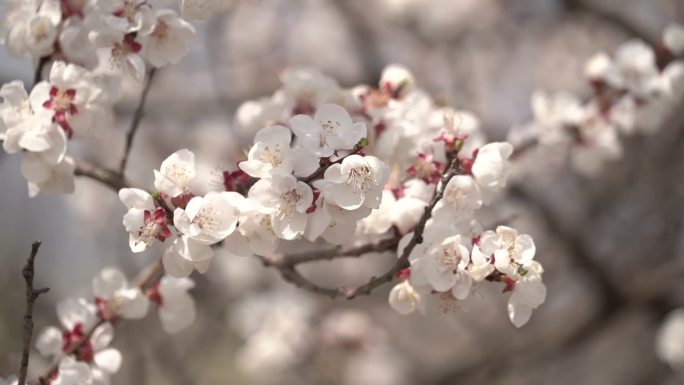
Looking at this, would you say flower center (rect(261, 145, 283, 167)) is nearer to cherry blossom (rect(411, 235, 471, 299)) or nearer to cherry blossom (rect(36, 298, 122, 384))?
cherry blossom (rect(411, 235, 471, 299))

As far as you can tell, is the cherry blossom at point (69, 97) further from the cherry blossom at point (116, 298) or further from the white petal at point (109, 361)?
the white petal at point (109, 361)

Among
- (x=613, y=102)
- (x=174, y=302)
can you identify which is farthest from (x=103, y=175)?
(x=613, y=102)

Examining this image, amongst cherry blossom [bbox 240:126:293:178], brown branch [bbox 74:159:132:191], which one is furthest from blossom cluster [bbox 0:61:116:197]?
cherry blossom [bbox 240:126:293:178]

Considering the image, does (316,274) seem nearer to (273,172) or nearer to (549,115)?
(549,115)

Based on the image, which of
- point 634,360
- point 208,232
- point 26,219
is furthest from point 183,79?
point 208,232

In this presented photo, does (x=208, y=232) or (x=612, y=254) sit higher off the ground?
(x=208, y=232)

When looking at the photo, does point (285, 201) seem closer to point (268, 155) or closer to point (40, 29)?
point (268, 155)
